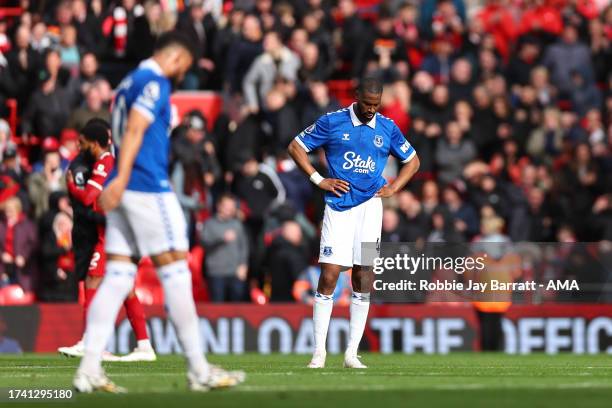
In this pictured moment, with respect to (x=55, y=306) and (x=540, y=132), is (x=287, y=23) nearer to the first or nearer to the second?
(x=540, y=132)

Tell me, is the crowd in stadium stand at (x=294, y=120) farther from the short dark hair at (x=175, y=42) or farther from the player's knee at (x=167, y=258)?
the player's knee at (x=167, y=258)

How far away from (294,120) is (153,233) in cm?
1393

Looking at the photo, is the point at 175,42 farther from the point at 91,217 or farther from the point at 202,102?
the point at 202,102

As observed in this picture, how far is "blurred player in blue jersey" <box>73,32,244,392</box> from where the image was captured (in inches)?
416

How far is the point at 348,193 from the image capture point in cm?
1444

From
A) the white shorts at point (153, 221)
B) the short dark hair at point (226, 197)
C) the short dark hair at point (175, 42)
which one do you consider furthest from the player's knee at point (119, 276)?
the short dark hair at point (226, 197)

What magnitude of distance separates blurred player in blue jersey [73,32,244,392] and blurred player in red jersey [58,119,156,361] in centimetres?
418

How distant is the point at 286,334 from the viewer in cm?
2153

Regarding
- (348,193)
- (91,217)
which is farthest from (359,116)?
(91,217)

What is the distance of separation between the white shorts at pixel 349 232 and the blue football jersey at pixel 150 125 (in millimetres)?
3821

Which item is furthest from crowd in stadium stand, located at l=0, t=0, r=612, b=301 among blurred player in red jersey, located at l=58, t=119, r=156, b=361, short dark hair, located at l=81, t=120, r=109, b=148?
short dark hair, located at l=81, t=120, r=109, b=148

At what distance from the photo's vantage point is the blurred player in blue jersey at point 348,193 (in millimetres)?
14375

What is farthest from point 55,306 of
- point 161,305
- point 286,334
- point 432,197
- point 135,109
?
point 135,109

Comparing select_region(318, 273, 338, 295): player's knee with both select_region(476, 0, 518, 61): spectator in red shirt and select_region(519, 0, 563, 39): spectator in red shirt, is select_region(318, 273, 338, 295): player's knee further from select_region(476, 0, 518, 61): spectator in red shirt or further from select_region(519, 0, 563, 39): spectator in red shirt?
select_region(476, 0, 518, 61): spectator in red shirt
